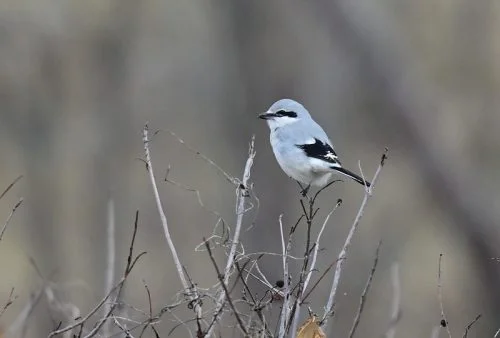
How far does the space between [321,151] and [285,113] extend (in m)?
0.26

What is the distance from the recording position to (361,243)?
9594 mm

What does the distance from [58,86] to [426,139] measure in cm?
518

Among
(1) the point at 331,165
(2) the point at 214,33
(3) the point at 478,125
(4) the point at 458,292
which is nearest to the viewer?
(1) the point at 331,165

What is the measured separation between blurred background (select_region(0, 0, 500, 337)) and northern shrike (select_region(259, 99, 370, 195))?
13.8 feet

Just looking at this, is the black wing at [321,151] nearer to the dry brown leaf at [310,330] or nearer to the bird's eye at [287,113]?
the bird's eye at [287,113]

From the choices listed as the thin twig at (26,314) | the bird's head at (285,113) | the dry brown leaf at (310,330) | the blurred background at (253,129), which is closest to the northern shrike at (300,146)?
the bird's head at (285,113)

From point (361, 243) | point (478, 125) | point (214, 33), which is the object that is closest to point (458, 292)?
point (361, 243)

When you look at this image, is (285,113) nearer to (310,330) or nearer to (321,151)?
(321,151)

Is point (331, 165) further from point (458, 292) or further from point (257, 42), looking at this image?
point (257, 42)

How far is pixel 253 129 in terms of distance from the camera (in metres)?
9.52

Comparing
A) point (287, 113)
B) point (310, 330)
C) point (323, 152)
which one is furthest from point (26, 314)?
point (287, 113)

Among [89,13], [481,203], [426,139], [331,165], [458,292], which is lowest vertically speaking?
[458,292]

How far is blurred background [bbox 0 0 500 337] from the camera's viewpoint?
325 inches

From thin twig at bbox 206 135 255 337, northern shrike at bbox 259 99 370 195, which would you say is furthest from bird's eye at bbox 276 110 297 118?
thin twig at bbox 206 135 255 337
